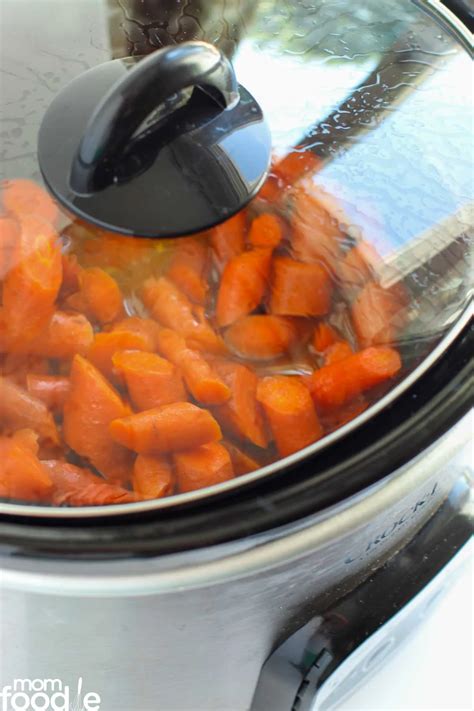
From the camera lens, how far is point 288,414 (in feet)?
2.61

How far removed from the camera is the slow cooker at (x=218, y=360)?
2.42ft

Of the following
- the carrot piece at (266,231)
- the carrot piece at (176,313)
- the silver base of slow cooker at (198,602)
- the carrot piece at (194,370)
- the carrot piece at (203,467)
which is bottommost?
the silver base of slow cooker at (198,602)

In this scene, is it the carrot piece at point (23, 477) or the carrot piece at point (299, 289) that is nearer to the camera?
the carrot piece at point (23, 477)

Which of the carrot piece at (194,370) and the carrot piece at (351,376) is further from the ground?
the carrot piece at (351,376)

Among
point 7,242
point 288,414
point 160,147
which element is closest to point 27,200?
point 7,242

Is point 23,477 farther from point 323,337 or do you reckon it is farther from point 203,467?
point 323,337

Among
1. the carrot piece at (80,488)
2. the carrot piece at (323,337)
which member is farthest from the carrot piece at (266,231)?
the carrot piece at (80,488)

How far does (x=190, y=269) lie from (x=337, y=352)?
0.61 ft

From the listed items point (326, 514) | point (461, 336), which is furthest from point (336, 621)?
point (461, 336)

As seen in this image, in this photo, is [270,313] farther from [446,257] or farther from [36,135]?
[36,135]

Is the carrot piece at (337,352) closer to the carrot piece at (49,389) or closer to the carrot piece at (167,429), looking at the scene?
the carrot piece at (167,429)

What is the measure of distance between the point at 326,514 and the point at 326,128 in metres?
0.51

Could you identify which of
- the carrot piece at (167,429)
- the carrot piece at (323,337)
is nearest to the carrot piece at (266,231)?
the carrot piece at (323,337)

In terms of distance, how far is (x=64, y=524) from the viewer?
716mm
